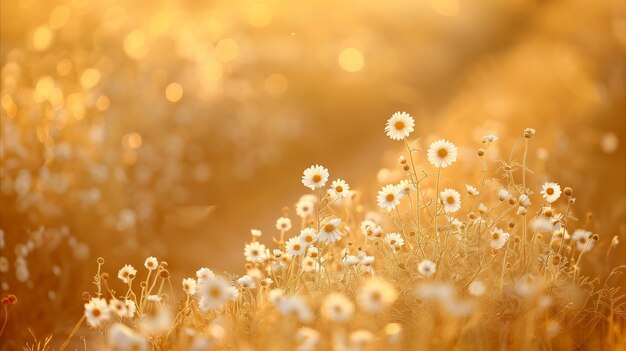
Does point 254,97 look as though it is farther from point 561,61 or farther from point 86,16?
point 561,61

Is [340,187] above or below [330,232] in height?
above

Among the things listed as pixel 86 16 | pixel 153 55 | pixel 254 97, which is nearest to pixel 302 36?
pixel 254 97

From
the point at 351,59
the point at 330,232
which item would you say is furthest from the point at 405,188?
the point at 351,59

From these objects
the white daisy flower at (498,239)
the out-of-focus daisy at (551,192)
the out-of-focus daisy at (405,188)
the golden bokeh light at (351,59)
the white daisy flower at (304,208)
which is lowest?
the white daisy flower at (498,239)

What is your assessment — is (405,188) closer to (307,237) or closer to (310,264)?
(307,237)

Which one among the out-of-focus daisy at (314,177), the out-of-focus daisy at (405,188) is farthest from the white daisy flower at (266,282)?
the out-of-focus daisy at (405,188)

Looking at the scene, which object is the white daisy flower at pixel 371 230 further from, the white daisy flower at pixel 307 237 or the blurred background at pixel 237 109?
the blurred background at pixel 237 109

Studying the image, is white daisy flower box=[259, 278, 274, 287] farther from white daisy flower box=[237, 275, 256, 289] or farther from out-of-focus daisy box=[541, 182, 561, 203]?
out-of-focus daisy box=[541, 182, 561, 203]
